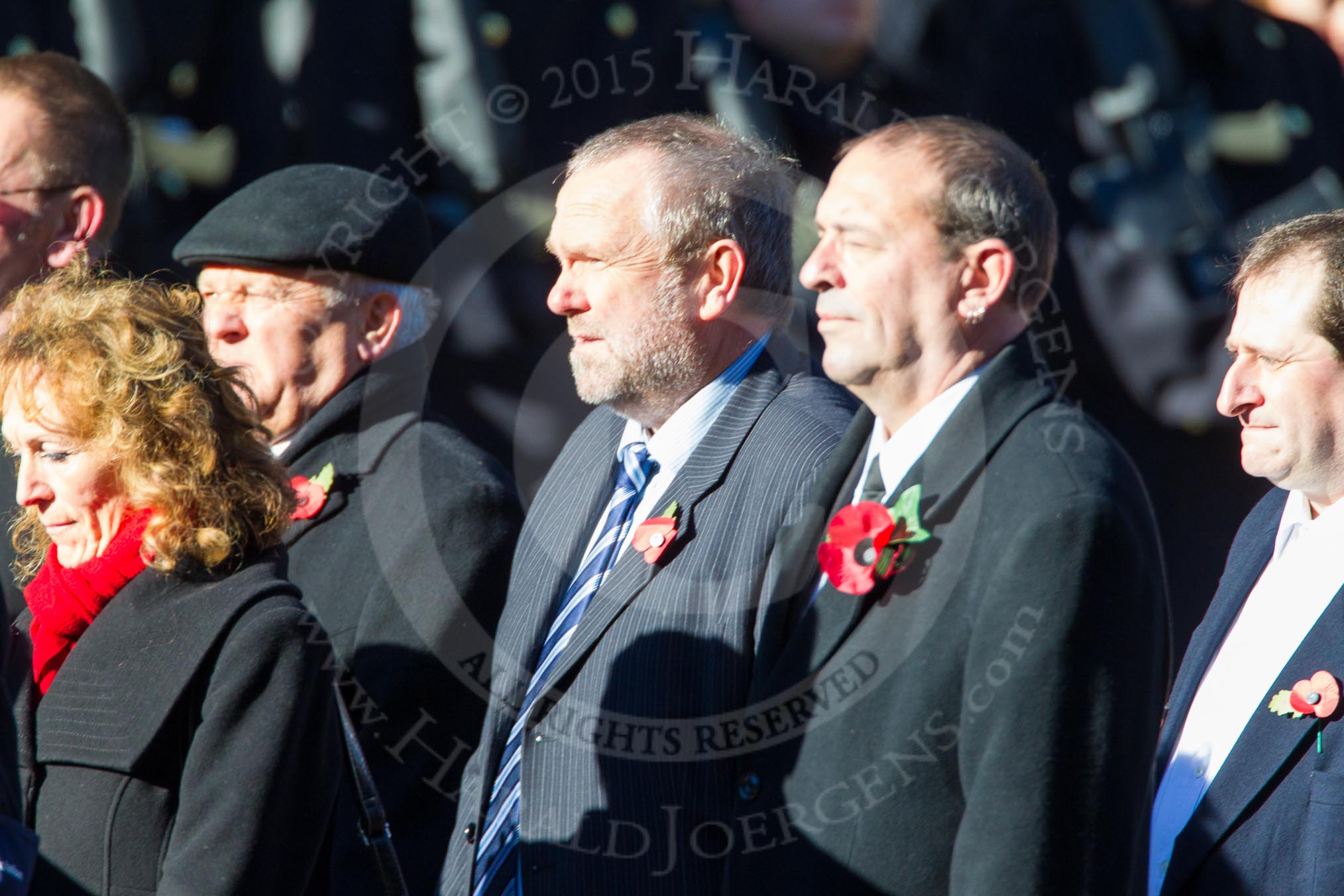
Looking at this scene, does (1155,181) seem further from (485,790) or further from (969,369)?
(485,790)

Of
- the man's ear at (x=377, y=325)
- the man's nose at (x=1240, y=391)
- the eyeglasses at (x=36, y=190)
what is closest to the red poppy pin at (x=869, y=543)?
the man's nose at (x=1240, y=391)

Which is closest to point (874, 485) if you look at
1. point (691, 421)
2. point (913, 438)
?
point (913, 438)

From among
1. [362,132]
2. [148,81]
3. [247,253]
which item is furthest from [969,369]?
[148,81]

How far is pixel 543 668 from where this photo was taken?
2.42 m

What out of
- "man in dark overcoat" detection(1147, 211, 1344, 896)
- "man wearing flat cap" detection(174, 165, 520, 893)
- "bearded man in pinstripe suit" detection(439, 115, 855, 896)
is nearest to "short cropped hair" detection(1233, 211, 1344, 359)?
"man in dark overcoat" detection(1147, 211, 1344, 896)

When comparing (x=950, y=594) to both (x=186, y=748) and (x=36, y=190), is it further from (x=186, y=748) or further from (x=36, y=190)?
(x=36, y=190)

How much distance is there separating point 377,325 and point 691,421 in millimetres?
886

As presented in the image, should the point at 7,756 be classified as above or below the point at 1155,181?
below

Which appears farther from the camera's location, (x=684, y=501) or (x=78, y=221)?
(x=78, y=221)

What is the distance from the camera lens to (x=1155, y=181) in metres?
3.68

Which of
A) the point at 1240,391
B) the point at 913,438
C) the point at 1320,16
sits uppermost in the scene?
the point at 1320,16

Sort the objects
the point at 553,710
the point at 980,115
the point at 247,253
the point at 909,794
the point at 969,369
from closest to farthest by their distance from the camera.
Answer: the point at 909,794 → the point at 969,369 → the point at 553,710 → the point at 247,253 → the point at 980,115

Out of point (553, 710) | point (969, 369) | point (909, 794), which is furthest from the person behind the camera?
point (553, 710)

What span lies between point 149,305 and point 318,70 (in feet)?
6.05
